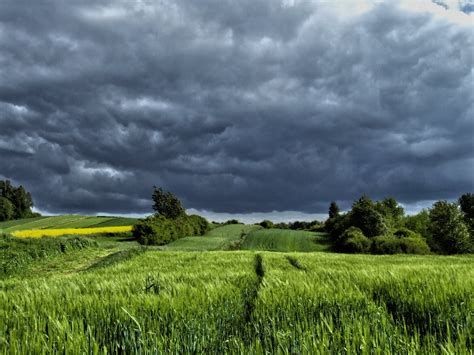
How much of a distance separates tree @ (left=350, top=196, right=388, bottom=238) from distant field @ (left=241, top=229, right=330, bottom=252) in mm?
6452

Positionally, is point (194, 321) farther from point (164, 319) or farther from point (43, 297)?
point (43, 297)

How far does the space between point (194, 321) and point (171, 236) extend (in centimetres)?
5885

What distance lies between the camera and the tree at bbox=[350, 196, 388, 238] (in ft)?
189

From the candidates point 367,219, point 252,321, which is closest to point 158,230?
point 367,219

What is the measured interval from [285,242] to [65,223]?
192ft

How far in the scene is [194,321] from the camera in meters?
2.64

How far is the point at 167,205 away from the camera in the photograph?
86.4 metres

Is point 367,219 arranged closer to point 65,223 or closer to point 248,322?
point 248,322

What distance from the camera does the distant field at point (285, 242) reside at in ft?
188

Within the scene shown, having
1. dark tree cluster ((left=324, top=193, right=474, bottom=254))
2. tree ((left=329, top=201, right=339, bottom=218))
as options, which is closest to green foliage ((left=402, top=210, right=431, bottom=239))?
dark tree cluster ((left=324, top=193, right=474, bottom=254))

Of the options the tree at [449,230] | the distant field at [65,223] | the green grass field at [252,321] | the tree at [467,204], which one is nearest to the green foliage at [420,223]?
the tree at [449,230]

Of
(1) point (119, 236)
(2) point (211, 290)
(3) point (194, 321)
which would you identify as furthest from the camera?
(1) point (119, 236)

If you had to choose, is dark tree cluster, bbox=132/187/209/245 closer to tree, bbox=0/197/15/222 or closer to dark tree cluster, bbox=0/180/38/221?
tree, bbox=0/197/15/222

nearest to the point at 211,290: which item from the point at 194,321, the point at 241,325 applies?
the point at 241,325
